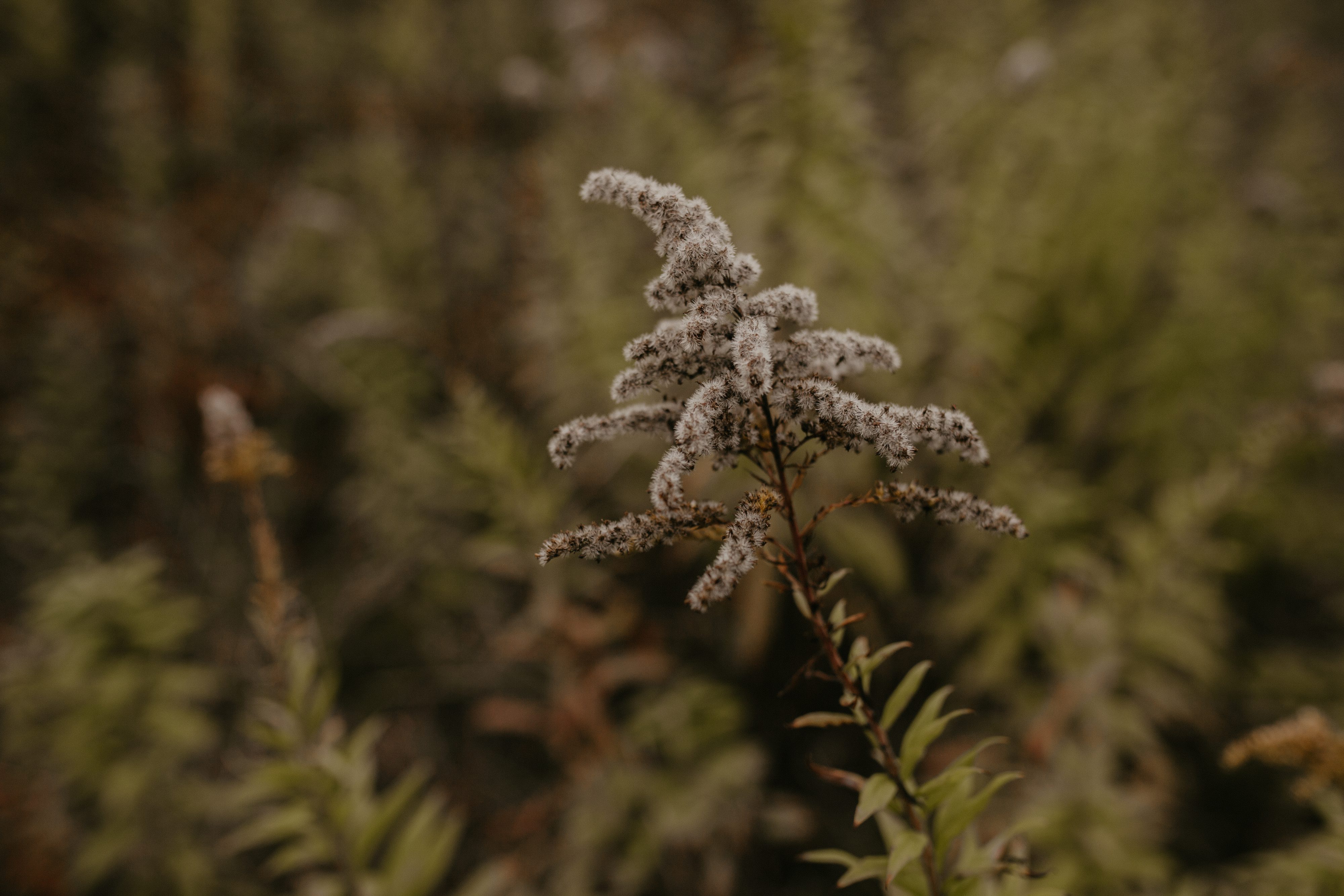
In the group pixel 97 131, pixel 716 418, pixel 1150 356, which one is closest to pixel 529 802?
pixel 716 418

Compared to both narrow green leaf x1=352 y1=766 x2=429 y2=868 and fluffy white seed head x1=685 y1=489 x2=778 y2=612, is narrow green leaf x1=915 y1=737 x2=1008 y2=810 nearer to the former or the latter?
fluffy white seed head x1=685 y1=489 x2=778 y2=612

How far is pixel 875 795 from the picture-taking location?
3.16 feet

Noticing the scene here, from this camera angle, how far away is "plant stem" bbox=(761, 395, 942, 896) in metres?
0.90

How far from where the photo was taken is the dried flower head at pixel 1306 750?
128 cm

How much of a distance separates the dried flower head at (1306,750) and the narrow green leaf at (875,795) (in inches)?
34.5

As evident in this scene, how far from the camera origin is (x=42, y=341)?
14.9ft

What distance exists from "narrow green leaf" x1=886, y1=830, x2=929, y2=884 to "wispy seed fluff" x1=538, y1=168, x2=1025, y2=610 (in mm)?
519

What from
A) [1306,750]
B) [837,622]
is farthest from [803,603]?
[1306,750]

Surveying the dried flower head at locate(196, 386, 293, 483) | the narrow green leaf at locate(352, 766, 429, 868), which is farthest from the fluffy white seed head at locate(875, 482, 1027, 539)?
the dried flower head at locate(196, 386, 293, 483)

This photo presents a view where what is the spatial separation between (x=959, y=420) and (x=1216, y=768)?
349 centimetres

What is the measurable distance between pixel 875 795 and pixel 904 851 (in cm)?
10

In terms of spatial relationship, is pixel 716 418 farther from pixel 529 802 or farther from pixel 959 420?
pixel 529 802

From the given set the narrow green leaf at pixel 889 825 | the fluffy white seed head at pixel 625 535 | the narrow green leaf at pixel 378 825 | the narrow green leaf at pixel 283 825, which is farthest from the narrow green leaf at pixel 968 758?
the narrow green leaf at pixel 283 825

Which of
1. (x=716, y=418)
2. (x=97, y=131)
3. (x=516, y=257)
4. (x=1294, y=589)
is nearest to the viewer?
(x=716, y=418)
